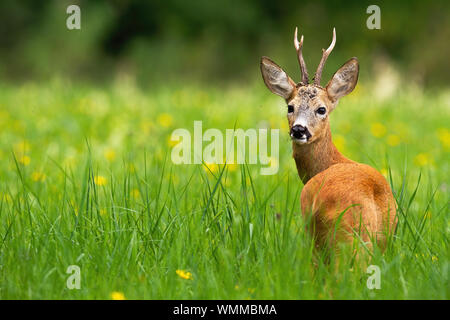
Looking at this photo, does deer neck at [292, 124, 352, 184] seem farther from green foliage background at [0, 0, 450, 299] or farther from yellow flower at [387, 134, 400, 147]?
yellow flower at [387, 134, 400, 147]

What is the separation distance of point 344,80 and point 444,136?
3.78 metres

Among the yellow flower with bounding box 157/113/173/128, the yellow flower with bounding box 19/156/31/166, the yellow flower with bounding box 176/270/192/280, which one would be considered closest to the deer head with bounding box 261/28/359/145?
the yellow flower with bounding box 176/270/192/280

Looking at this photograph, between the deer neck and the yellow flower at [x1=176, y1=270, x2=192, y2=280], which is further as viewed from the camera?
the deer neck

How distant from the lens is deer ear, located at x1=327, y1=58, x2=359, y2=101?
3.41 metres

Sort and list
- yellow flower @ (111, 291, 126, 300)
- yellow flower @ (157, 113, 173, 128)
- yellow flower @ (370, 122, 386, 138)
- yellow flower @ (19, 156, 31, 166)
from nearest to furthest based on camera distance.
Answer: yellow flower @ (111, 291, 126, 300) → yellow flower @ (19, 156, 31, 166) → yellow flower @ (370, 122, 386, 138) → yellow flower @ (157, 113, 173, 128)

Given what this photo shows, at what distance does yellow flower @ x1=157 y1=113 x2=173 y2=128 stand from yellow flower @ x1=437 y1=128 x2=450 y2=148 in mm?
2684

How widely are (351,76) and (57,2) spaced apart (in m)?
17.0

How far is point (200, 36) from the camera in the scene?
67.6ft

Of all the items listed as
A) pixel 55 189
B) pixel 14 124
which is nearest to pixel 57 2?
pixel 14 124

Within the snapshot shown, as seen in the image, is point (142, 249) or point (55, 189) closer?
point (142, 249)

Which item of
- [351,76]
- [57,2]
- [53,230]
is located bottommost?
[53,230]

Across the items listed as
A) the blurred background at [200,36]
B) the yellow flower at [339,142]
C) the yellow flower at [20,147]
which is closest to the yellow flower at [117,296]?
the yellow flower at [20,147]

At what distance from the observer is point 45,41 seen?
1866cm
